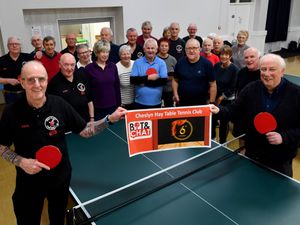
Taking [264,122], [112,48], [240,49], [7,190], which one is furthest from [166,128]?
[240,49]

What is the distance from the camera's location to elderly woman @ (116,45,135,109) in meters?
4.25

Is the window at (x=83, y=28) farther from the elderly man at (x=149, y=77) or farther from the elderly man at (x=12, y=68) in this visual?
the elderly man at (x=149, y=77)

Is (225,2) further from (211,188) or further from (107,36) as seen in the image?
(211,188)

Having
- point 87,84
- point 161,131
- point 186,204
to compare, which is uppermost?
point 87,84

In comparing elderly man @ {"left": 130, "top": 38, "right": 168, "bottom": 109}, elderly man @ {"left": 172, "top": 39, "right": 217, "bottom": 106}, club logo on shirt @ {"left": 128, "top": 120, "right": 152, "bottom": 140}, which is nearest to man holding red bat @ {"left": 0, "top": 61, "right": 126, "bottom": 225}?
→ club logo on shirt @ {"left": 128, "top": 120, "right": 152, "bottom": 140}

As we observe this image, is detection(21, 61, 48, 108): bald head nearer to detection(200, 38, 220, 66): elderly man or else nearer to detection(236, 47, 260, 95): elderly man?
detection(236, 47, 260, 95): elderly man

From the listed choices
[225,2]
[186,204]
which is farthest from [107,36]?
[225,2]

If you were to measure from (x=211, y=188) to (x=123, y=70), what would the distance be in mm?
2389

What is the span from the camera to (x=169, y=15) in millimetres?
9312

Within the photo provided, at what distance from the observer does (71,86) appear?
3533mm

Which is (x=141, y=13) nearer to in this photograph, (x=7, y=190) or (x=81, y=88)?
(x=81, y=88)

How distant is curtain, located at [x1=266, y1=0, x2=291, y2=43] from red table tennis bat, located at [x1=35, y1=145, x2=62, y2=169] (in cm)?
1321

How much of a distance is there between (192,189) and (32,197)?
1359 millimetres

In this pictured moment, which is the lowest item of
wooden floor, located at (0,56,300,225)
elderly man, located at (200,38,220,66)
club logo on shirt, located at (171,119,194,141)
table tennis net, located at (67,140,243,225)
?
wooden floor, located at (0,56,300,225)
